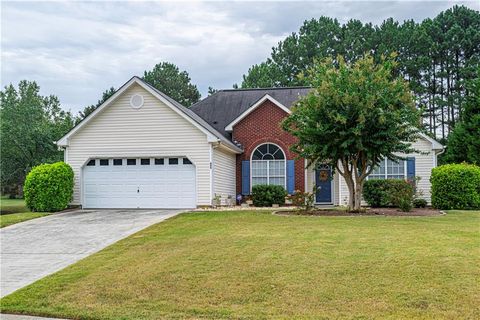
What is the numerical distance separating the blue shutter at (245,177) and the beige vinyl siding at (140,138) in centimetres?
358

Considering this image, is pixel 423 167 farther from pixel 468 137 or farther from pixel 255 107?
pixel 255 107

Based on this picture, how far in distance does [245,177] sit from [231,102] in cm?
563

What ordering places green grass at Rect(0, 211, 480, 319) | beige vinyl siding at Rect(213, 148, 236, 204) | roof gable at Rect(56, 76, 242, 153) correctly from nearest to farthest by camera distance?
green grass at Rect(0, 211, 480, 319) → roof gable at Rect(56, 76, 242, 153) → beige vinyl siding at Rect(213, 148, 236, 204)

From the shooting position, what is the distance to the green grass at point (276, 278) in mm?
6855

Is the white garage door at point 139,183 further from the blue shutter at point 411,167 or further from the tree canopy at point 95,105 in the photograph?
the tree canopy at point 95,105

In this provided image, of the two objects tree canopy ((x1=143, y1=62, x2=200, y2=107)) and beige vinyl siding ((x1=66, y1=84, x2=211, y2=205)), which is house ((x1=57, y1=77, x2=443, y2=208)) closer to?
beige vinyl siding ((x1=66, y1=84, x2=211, y2=205))

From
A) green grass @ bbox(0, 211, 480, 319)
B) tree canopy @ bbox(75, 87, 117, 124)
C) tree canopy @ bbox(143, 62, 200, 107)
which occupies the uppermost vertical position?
tree canopy @ bbox(143, 62, 200, 107)

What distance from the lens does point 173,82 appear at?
179ft

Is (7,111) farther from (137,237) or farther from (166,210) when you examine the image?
(137,237)

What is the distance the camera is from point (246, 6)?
724 inches

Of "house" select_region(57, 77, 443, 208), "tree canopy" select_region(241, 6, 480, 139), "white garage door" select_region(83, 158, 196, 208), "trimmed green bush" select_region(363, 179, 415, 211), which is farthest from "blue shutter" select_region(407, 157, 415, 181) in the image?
"tree canopy" select_region(241, 6, 480, 139)

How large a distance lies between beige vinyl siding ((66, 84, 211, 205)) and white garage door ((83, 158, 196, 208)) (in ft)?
1.01

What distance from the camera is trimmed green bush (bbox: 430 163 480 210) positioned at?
19109mm

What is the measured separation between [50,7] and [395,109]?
37.4 ft
